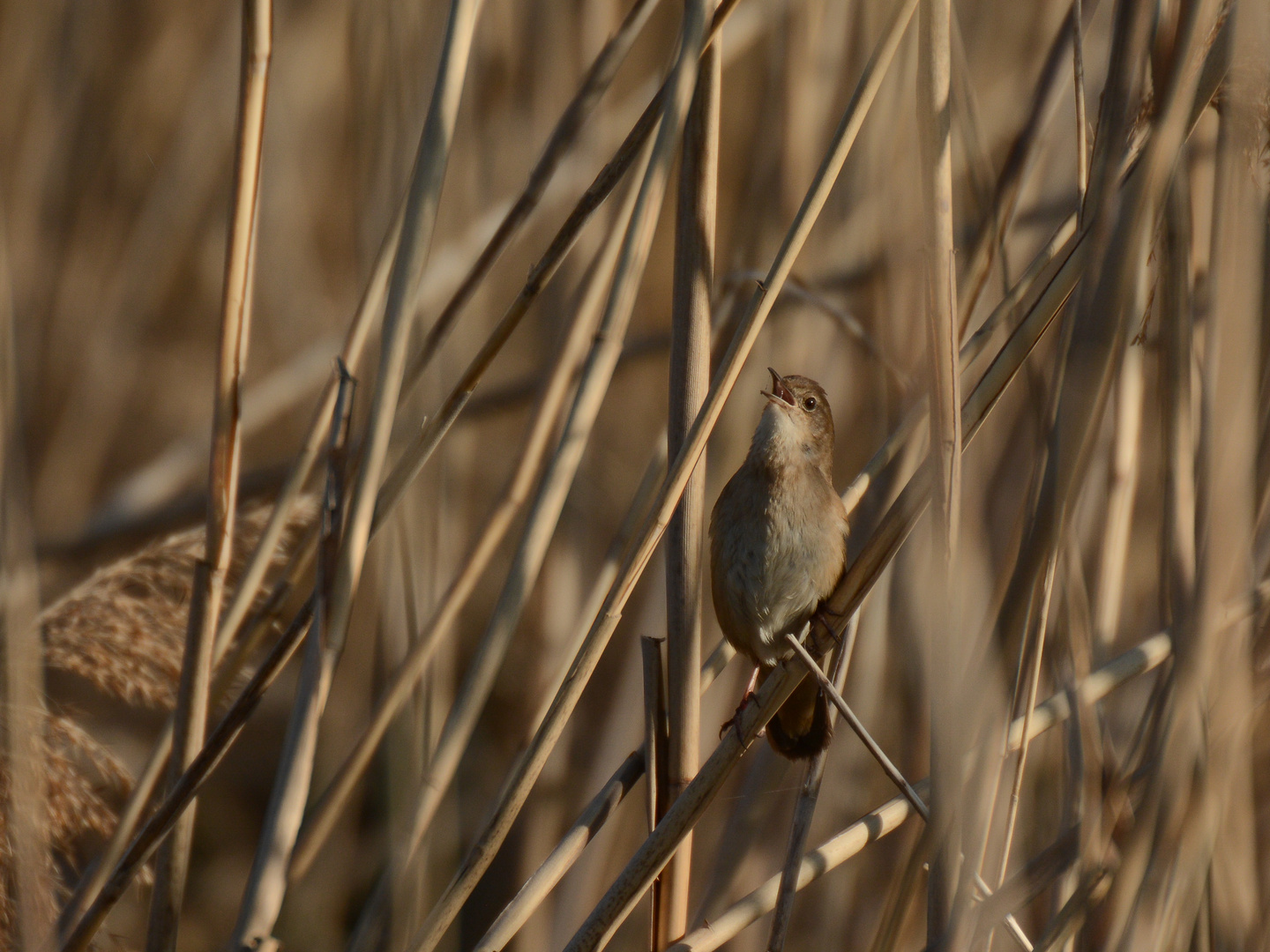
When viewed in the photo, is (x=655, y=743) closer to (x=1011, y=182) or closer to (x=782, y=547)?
(x=782, y=547)

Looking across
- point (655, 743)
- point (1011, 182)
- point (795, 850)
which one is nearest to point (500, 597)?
point (655, 743)

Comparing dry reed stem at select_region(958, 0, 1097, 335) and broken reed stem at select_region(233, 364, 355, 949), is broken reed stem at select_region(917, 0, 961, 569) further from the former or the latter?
broken reed stem at select_region(233, 364, 355, 949)

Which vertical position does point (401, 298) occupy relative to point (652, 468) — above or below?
above

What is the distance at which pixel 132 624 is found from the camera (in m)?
1.68

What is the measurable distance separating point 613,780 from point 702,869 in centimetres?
126

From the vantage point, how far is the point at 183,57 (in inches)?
119

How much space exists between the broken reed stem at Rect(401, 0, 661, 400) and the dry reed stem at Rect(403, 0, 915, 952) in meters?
0.20

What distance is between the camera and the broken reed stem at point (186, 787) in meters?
1.27

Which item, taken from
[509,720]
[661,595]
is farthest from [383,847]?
[661,595]

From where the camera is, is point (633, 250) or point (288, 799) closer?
point (288, 799)

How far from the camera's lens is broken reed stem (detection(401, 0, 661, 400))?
140cm

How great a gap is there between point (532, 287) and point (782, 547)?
2.28ft

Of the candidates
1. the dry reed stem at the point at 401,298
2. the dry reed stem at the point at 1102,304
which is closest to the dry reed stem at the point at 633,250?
the dry reed stem at the point at 401,298

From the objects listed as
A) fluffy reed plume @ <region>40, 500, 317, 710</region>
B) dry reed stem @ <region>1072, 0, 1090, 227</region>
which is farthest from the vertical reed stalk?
fluffy reed plume @ <region>40, 500, 317, 710</region>
